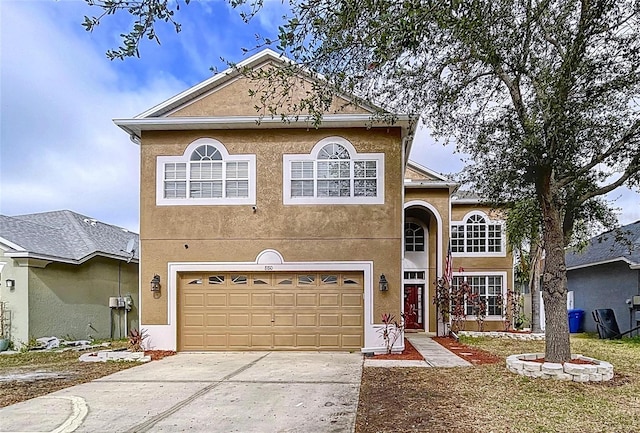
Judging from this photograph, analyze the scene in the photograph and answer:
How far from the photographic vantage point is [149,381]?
9.98 m

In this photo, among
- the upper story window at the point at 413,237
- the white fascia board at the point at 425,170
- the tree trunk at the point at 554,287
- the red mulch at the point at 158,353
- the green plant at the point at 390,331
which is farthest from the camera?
the upper story window at the point at 413,237

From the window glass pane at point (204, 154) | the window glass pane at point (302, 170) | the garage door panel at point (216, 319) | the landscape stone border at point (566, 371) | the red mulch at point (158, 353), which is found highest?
the window glass pane at point (204, 154)

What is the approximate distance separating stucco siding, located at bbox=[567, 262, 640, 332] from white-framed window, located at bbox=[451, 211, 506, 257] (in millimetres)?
4306

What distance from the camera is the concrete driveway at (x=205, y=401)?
6926mm

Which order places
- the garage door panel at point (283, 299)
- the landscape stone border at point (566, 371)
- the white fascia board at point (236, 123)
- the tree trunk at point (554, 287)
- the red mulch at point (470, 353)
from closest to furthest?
the landscape stone border at point (566, 371), the tree trunk at point (554, 287), the red mulch at point (470, 353), the white fascia board at point (236, 123), the garage door panel at point (283, 299)

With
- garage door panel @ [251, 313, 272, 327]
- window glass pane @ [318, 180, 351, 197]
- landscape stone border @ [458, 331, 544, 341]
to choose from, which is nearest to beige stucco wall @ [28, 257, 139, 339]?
garage door panel @ [251, 313, 272, 327]

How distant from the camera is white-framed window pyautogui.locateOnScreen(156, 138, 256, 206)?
46.2 feet

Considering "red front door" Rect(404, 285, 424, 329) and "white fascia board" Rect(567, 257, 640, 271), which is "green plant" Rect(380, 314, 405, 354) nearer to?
"red front door" Rect(404, 285, 424, 329)

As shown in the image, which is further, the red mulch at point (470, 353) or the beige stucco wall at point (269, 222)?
the beige stucco wall at point (269, 222)

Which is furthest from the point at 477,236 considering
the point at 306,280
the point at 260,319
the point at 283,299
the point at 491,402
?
the point at 491,402

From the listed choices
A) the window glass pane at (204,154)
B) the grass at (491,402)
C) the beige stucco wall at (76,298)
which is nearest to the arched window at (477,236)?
the grass at (491,402)

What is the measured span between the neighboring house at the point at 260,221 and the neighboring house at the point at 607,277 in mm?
8633

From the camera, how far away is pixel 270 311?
46.0 ft

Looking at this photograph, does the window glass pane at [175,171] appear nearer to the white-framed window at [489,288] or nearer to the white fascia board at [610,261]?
the white-framed window at [489,288]
